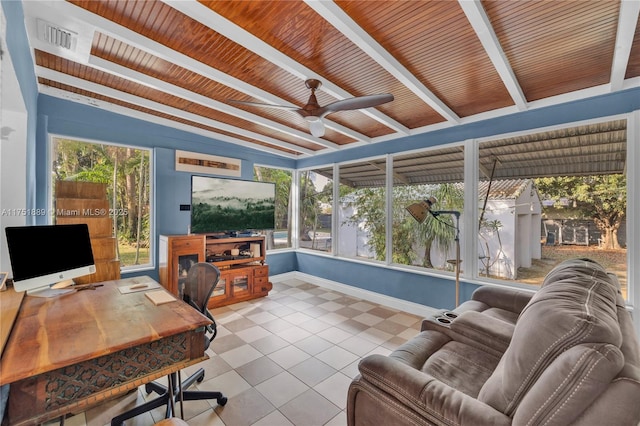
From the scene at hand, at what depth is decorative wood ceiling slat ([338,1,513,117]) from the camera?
1.74 meters

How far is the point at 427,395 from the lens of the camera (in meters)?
1.17

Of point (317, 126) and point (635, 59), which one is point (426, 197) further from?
point (635, 59)

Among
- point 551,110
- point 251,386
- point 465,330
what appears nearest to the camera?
point 465,330

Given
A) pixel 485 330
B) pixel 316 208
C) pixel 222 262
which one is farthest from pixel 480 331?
pixel 316 208

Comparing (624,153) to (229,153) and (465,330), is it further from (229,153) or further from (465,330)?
(229,153)

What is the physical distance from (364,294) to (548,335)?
3611 mm

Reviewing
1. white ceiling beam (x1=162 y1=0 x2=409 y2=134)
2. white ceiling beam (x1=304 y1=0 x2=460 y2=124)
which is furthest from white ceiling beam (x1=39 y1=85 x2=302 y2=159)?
white ceiling beam (x1=304 y1=0 x2=460 y2=124)

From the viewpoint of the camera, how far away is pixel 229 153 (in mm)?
4754

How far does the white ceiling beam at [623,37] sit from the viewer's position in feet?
5.18

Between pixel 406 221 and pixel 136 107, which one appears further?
pixel 406 221

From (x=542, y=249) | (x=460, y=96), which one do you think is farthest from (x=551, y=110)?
(x=542, y=249)

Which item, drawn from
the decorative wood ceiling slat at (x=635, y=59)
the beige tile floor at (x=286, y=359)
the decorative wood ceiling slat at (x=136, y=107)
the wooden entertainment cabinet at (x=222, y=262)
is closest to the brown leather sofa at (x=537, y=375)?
the beige tile floor at (x=286, y=359)

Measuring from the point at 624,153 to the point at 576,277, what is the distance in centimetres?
211

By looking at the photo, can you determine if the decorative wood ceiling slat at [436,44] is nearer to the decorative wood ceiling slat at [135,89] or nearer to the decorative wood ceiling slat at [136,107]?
the decorative wood ceiling slat at [135,89]
